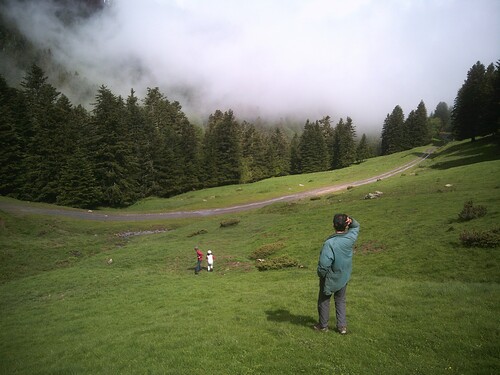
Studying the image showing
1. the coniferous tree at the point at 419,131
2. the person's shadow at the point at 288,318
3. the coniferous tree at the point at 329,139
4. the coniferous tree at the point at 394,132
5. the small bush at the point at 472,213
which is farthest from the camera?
the coniferous tree at the point at 394,132

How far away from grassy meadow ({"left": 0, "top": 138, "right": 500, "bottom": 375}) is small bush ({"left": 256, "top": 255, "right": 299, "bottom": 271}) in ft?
1.64

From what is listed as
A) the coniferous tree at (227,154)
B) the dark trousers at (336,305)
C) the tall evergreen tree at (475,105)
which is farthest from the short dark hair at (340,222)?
the coniferous tree at (227,154)

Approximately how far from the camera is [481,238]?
1664 cm

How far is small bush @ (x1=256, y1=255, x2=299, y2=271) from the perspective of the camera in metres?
21.7

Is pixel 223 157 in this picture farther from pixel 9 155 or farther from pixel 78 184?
pixel 9 155

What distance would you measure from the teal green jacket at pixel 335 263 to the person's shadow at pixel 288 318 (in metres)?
2.47

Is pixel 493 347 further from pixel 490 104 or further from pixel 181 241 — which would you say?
pixel 490 104

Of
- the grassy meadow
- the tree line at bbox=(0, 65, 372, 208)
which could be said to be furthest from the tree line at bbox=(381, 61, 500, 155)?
the tree line at bbox=(0, 65, 372, 208)

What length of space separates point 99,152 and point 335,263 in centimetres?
6797

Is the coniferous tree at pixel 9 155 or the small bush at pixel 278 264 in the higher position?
the coniferous tree at pixel 9 155

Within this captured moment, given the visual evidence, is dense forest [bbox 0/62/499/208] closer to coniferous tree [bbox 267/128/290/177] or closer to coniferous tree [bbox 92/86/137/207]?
coniferous tree [bbox 92/86/137/207]

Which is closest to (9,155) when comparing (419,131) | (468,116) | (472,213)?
(472,213)

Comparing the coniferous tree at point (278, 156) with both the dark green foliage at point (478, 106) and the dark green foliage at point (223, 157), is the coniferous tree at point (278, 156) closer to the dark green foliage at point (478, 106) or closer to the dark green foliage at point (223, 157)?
the dark green foliage at point (223, 157)

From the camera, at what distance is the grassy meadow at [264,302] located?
8.52 metres
